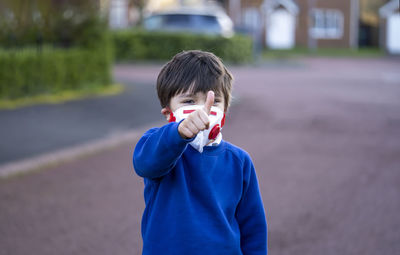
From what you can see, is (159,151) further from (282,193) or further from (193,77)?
(282,193)

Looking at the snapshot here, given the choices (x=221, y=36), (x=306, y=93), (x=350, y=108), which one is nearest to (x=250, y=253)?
(x=350, y=108)

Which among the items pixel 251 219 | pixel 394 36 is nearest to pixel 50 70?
pixel 251 219

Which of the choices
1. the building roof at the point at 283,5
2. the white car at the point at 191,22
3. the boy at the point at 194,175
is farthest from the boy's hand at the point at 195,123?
the building roof at the point at 283,5

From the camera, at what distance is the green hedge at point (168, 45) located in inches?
835

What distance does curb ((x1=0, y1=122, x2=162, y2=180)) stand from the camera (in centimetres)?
616

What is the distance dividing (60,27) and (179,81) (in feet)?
35.1

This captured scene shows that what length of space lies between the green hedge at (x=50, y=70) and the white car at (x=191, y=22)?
10.1m

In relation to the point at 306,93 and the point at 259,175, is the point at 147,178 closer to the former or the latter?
the point at 259,175

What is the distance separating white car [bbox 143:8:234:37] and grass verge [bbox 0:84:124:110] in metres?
9.87

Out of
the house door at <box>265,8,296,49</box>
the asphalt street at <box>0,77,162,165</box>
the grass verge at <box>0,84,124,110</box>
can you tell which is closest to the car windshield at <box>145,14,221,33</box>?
the grass verge at <box>0,84,124,110</box>

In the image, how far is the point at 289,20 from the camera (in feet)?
140

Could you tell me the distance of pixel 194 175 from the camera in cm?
199

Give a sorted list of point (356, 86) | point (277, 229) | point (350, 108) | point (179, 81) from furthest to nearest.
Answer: point (356, 86) < point (350, 108) < point (277, 229) < point (179, 81)

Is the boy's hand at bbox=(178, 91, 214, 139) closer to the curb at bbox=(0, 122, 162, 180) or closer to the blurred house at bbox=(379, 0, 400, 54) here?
the curb at bbox=(0, 122, 162, 180)
